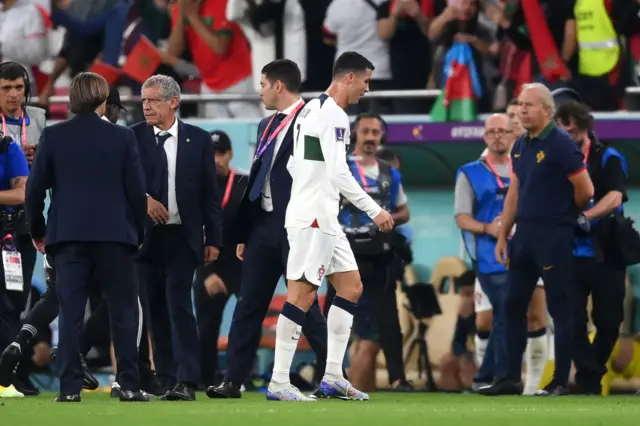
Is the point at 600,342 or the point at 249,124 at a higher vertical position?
the point at 249,124

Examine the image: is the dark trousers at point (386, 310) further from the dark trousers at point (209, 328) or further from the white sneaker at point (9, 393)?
the white sneaker at point (9, 393)

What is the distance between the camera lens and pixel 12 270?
12.1 m

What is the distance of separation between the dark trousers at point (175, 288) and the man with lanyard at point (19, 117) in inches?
37.6

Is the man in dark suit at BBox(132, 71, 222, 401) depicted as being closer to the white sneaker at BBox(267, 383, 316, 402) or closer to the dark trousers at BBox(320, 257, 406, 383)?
the white sneaker at BBox(267, 383, 316, 402)

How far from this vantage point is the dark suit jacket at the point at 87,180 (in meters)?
10.5

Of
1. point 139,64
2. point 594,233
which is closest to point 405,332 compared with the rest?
point 594,233

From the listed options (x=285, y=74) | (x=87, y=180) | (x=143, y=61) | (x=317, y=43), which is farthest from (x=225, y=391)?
(x=143, y=61)

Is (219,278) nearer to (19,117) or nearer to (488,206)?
(488,206)

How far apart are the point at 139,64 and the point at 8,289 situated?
5.52 m

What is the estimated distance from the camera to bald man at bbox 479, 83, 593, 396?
490 inches

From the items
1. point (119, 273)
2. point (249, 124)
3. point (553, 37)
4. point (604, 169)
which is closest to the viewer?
point (119, 273)

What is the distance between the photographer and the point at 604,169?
A: 1352 cm

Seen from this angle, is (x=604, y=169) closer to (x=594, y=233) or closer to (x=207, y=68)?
(x=594, y=233)

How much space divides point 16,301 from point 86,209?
6.82ft
